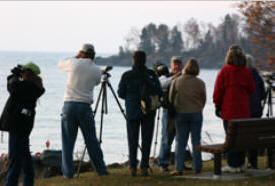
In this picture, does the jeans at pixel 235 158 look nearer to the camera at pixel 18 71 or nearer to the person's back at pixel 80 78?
the person's back at pixel 80 78

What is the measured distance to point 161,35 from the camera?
159625 millimetres

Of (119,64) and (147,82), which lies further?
(119,64)

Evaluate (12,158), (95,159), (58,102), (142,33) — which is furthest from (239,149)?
(142,33)

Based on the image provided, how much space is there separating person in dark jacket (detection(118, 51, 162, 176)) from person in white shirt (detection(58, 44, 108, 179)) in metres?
0.50

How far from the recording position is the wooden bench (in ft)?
30.0

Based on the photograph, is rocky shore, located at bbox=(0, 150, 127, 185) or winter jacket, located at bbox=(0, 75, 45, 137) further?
rocky shore, located at bbox=(0, 150, 127, 185)

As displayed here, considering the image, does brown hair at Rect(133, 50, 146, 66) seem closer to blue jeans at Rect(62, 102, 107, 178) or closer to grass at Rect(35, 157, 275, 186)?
blue jeans at Rect(62, 102, 107, 178)

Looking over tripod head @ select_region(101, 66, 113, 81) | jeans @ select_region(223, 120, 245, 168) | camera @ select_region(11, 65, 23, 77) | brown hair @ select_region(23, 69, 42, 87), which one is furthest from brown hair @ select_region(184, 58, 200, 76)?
camera @ select_region(11, 65, 23, 77)

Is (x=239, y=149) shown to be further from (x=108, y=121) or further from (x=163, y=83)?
(x=108, y=121)

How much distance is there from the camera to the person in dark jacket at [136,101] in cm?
990

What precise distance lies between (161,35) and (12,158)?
151894mm

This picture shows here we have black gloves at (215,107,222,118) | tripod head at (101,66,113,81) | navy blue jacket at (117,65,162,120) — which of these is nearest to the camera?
black gloves at (215,107,222,118)

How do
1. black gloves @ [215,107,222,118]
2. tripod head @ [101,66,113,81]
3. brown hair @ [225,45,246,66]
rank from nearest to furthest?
brown hair @ [225,45,246,66] < black gloves @ [215,107,222,118] < tripod head @ [101,66,113,81]

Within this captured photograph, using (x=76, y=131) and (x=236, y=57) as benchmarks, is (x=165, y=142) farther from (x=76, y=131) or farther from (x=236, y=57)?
(x=236, y=57)
